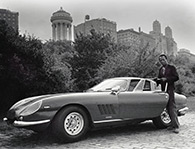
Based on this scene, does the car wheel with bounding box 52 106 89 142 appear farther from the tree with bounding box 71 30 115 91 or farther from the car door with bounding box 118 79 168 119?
the tree with bounding box 71 30 115 91

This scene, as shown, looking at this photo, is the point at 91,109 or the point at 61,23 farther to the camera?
the point at 61,23

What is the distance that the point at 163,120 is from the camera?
6.16m

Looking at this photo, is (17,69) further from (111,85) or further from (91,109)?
(91,109)

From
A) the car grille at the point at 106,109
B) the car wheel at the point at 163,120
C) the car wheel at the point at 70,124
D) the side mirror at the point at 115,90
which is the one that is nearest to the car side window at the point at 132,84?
A: the side mirror at the point at 115,90

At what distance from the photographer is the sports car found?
448 cm

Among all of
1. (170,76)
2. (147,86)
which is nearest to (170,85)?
(170,76)

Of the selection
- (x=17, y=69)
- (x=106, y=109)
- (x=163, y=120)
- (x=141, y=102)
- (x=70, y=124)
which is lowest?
(x=163, y=120)

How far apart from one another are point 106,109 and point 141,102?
3.29 feet

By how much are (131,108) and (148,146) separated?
1.23 meters

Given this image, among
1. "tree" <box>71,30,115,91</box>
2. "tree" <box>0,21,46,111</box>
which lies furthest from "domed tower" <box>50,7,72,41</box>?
"tree" <box>0,21,46,111</box>

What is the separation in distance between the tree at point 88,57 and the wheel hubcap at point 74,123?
52.7 feet

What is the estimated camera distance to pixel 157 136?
5.29 m

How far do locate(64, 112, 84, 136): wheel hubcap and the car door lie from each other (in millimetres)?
999

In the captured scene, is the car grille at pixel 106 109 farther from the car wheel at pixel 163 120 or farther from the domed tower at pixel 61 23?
the domed tower at pixel 61 23
